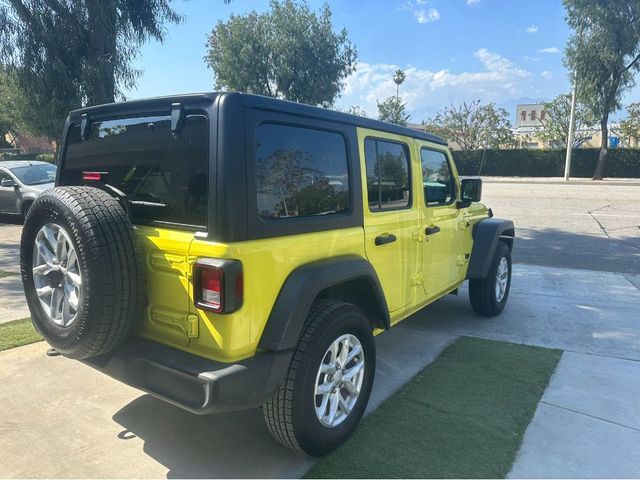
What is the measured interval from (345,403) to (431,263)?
1.63 metres

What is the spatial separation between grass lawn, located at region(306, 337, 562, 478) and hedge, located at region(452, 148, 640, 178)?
1228 inches

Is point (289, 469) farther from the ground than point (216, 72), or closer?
closer

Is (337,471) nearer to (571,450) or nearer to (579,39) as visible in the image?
(571,450)

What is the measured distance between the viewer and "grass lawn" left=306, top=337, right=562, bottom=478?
271 cm

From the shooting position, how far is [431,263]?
4.15 m

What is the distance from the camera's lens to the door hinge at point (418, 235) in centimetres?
380

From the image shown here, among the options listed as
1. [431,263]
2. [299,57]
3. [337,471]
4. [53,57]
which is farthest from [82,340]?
[299,57]

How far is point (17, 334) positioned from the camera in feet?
14.8

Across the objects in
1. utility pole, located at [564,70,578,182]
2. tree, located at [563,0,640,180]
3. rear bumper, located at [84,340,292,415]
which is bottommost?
rear bumper, located at [84,340,292,415]

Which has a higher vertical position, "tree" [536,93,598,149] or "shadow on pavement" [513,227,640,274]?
"tree" [536,93,598,149]

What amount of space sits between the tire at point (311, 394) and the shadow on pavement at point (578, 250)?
21.3ft

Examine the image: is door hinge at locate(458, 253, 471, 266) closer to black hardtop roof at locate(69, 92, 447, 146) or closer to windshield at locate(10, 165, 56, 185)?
black hardtop roof at locate(69, 92, 447, 146)

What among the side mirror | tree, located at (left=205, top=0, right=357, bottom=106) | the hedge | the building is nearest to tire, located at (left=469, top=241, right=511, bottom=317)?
the side mirror

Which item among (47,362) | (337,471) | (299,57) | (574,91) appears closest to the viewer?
(337,471)
